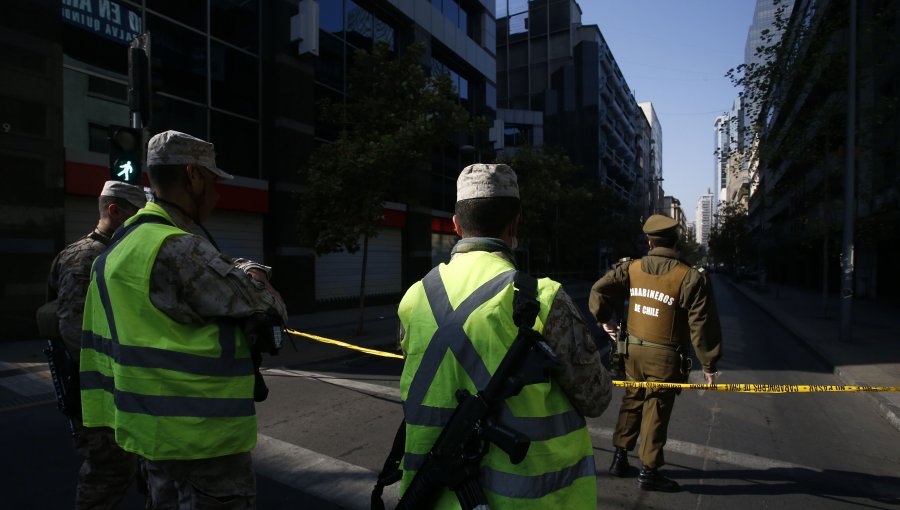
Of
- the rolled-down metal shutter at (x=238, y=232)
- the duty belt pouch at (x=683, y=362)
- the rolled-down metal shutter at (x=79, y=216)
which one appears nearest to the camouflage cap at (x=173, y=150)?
the duty belt pouch at (x=683, y=362)

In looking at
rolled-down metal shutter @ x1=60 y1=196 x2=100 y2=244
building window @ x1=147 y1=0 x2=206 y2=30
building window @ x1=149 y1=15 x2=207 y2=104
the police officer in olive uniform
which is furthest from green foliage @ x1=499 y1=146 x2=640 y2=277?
the police officer in olive uniform

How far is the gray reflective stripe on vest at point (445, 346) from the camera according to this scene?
1458 millimetres

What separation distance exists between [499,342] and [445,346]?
16 cm

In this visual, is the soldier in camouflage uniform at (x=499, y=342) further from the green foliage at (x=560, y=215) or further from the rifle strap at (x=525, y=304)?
the green foliage at (x=560, y=215)

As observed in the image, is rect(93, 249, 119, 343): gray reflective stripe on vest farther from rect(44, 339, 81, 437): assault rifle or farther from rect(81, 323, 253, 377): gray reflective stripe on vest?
rect(44, 339, 81, 437): assault rifle

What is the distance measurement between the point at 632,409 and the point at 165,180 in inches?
136

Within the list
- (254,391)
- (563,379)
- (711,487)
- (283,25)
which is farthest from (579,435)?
(283,25)

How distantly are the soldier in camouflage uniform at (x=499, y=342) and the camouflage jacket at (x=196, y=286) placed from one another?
560 millimetres

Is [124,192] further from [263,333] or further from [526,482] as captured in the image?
[526,482]

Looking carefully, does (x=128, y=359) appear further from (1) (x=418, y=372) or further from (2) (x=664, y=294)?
(2) (x=664, y=294)

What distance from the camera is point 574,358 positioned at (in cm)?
152

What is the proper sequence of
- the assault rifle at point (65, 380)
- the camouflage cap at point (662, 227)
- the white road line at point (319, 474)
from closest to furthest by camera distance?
the assault rifle at point (65, 380), the white road line at point (319, 474), the camouflage cap at point (662, 227)

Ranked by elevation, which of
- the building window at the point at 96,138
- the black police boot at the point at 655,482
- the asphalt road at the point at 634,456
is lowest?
the asphalt road at the point at 634,456

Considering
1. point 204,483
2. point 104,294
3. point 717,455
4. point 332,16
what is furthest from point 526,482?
point 332,16
